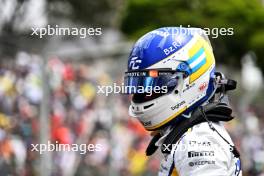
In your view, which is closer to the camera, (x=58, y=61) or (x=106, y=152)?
(x=58, y=61)

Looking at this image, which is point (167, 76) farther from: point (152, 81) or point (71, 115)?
point (71, 115)

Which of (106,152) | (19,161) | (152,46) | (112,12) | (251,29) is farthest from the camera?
(112,12)

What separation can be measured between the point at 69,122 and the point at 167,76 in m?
4.93

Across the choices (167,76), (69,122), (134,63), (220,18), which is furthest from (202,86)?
(220,18)

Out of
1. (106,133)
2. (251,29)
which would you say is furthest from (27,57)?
(251,29)

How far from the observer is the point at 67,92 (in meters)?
8.38

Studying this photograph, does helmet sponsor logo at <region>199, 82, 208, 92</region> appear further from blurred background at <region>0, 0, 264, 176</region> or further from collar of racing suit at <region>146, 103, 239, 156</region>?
blurred background at <region>0, 0, 264, 176</region>

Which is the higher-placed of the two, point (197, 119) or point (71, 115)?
point (71, 115)

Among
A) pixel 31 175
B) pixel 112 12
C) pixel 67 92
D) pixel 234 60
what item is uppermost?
pixel 112 12

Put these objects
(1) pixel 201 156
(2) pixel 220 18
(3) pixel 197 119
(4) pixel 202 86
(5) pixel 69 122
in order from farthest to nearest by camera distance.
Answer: (2) pixel 220 18, (5) pixel 69 122, (4) pixel 202 86, (3) pixel 197 119, (1) pixel 201 156

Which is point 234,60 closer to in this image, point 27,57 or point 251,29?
point 251,29

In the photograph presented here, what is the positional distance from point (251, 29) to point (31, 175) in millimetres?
20286

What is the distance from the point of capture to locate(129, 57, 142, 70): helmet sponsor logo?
3.71 metres

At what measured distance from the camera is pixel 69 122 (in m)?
8.52
